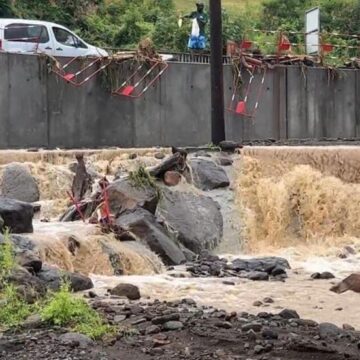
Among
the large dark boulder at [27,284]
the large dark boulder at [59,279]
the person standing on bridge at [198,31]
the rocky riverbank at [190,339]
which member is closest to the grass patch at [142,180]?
the large dark boulder at [59,279]

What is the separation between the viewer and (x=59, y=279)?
35.4 ft

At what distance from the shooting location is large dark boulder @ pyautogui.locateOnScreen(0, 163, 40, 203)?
1744 centimetres

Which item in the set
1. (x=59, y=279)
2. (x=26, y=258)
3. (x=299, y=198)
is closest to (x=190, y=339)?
(x=59, y=279)

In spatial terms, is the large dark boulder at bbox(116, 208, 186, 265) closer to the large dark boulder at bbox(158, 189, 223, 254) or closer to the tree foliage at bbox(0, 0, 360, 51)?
the large dark boulder at bbox(158, 189, 223, 254)

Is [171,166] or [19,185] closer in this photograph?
[171,166]

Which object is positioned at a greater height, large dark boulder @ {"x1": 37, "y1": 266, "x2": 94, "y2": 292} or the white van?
the white van

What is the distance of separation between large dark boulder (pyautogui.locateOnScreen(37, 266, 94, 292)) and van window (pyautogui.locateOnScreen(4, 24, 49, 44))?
14.7m

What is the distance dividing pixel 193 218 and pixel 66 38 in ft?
38.9

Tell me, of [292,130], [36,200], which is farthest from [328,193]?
[292,130]

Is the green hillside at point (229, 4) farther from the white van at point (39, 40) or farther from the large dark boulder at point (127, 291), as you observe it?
the large dark boulder at point (127, 291)

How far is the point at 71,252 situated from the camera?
42.5 feet

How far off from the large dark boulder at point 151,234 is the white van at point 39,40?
1023 centimetres

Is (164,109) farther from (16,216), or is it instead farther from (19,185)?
(16,216)

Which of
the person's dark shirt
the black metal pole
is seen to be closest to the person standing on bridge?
the person's dark shirt
